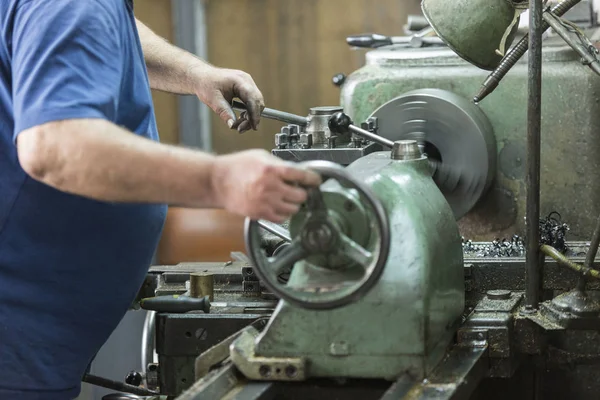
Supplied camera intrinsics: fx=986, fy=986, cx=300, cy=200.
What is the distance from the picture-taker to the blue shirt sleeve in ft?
4.06

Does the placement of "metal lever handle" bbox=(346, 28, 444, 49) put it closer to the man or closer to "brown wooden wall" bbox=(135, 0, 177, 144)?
the man

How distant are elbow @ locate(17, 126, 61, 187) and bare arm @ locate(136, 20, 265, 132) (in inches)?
23.7

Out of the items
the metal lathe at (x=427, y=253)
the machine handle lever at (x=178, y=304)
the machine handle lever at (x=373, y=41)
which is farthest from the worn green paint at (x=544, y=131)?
the machine handle lever at (x=178, y=304)

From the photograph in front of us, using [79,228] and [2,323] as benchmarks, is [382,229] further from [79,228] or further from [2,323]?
[2,323]

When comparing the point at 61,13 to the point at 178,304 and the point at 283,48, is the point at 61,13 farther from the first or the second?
the point at 283,48

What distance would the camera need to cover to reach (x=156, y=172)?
1.17m

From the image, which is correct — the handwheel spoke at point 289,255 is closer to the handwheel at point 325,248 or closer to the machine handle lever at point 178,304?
the handwheel at point 325,248

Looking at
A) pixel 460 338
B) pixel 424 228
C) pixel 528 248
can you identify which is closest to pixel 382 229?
pixel 424 228

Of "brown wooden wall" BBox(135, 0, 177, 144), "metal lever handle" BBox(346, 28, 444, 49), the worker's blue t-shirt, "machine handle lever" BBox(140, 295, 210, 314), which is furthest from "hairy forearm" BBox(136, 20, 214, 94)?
"brown wooden wall" BBox(135, 0, 177, 144)

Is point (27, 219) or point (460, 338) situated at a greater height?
point (27, 219)

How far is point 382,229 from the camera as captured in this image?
3.92ft

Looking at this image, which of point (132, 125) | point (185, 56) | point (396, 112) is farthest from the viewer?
point (396, 112)

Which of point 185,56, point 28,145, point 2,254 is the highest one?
point 185,56

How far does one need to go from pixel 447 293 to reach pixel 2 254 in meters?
0.68
